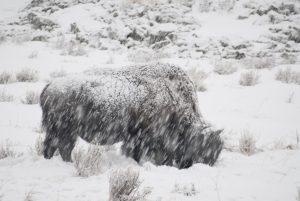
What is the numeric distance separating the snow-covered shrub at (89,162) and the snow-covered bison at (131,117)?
6.4 inches

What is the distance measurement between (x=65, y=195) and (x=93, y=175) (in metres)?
0.52

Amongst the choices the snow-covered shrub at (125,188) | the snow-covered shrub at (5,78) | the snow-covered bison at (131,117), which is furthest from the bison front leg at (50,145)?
the snow-covered shrub at (5,78)

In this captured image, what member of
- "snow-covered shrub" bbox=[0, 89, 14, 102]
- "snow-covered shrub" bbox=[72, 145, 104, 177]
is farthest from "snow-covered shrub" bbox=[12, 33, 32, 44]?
"snow-covered shrub" bbox=[72, 145, 104, 177]

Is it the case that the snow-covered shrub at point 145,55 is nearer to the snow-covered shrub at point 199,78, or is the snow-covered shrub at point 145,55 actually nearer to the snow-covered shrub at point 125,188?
the snow-covered shrub at point 199,78

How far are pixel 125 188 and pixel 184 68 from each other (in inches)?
275

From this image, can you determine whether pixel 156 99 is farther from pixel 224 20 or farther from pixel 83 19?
pixel 83 19

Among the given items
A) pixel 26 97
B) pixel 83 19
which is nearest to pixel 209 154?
pixel 26 97

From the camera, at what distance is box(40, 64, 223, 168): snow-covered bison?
354 centimetres

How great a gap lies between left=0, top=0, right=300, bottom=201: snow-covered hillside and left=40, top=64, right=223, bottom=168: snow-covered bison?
0.65 ft

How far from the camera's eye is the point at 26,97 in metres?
6.46

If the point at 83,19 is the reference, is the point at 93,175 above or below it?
above

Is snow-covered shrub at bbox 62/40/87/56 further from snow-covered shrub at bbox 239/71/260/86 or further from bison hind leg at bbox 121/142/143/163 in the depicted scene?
bison hind leg at bbox 121/142/143/163

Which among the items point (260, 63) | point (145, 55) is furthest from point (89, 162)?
point (260, 63)

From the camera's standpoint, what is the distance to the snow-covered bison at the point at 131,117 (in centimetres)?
354
